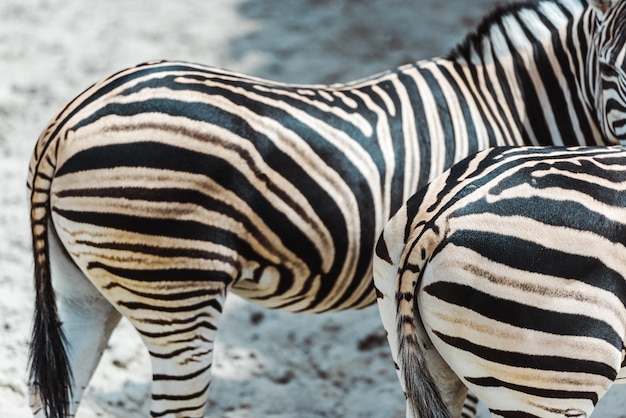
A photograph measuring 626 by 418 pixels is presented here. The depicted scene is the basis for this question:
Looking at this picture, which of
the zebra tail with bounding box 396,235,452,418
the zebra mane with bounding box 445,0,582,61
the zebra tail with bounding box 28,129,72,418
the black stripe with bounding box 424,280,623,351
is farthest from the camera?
the zebra mane with bounding box 445,0,582,61

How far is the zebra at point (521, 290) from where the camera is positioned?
7.13ft

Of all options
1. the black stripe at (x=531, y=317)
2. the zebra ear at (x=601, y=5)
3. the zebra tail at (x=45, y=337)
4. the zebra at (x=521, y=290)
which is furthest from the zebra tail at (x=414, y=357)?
the zebra ear at (x=601, y=5)

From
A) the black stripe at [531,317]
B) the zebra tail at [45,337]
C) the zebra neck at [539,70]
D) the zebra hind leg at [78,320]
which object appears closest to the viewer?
the black stripe at [531,317]

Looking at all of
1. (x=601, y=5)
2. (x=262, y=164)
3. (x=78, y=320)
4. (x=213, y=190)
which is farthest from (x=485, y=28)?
(x=78, y=320)

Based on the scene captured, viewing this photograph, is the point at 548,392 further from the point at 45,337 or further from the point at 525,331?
the point at 45,337

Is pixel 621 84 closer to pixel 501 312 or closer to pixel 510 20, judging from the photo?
pixel 510 20

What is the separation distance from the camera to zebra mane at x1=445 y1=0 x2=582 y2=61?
3.80 m

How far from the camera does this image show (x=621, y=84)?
3.35 meters

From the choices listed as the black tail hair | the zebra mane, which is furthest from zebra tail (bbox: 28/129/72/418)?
the zebra mane

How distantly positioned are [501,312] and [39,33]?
5979 mm

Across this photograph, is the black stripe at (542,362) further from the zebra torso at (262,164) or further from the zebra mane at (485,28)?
the zebra mane at (485,28)

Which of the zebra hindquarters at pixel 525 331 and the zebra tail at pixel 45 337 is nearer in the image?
the zebra hindquarters at pixel 525 331

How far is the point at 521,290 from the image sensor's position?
218 centimetres

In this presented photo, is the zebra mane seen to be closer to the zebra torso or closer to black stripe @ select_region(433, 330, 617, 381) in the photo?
the zebra torso
